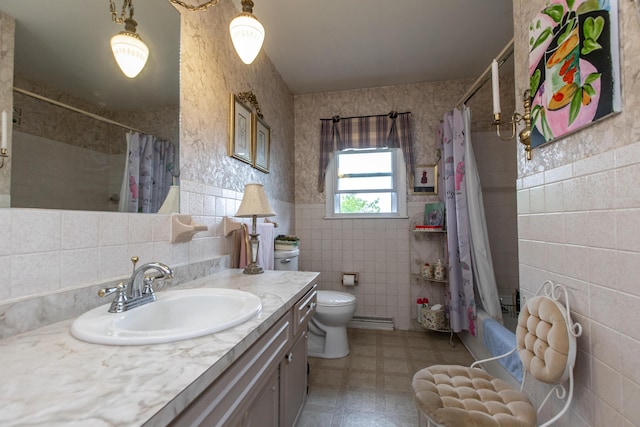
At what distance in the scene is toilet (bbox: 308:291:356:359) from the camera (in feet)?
7.23

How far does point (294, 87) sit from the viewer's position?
9.84 feet

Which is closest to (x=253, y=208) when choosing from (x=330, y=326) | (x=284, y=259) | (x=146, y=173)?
(x=146, y=173)

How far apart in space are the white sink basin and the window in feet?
6.91

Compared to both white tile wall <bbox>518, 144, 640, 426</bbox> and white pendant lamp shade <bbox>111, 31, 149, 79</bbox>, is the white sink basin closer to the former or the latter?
white pendant lamp shade <bbox>111, 31, 149, 79</bbox>

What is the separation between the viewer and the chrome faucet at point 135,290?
84cm

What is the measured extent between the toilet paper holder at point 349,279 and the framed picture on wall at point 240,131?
157cm

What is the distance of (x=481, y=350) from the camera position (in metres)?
2.14

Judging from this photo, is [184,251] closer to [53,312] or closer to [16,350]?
[53,312]

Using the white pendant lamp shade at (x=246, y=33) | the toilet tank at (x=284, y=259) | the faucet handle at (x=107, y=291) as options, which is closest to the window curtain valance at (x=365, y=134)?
the toilet tank at (x=284, y=259)

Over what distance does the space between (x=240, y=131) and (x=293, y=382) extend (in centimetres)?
156

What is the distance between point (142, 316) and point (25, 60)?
0.82 meters

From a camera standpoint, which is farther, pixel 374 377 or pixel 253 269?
pixel 374 377

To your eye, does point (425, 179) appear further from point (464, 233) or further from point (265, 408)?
point (265, 408)

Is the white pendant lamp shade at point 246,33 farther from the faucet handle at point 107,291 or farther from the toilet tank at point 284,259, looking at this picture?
the toilet tank at point 284,259
